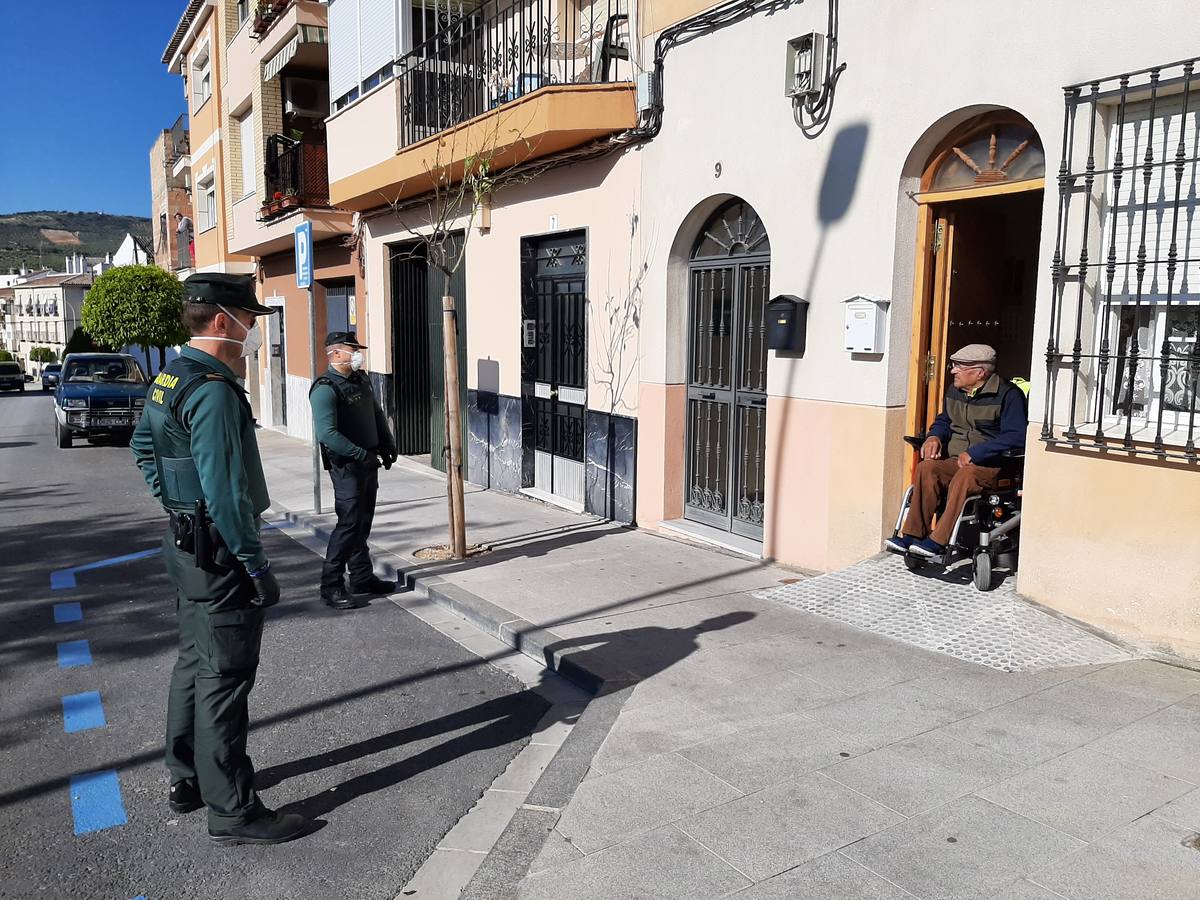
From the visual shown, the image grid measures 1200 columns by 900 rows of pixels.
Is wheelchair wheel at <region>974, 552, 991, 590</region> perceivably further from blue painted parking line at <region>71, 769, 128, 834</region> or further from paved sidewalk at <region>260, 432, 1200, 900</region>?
blue painted parking line at <region>71, 769, 128, 834</region>

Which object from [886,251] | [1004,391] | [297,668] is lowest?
[297,668]

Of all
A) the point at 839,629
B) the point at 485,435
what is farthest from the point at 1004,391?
the point at 485,435

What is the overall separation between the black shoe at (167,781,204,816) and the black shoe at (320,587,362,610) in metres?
2.88

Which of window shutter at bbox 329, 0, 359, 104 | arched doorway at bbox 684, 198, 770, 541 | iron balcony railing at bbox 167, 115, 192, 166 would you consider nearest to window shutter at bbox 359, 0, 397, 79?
window shutter at bbox 329, 0, 359, 104

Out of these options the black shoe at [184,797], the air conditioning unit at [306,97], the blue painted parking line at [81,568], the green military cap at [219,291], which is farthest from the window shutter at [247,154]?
the black shoe at [184,797]

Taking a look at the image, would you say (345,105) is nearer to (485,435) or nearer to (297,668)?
(485,435)

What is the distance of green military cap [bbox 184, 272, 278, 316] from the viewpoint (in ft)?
12.1

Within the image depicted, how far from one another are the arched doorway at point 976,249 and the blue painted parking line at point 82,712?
17.3 ft

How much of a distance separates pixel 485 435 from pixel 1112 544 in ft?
25.3

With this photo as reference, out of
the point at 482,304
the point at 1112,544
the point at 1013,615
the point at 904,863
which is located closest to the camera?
the point at 904,863

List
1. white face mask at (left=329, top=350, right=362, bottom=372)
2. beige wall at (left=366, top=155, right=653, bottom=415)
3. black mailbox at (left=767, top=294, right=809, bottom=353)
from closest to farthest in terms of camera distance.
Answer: white face mask at (left=329, top=350, right=362, bottom=372) < black mailbox at (left=767, top=294, right=809, bottom=353) < beige wall at (left=366, top=155, right=653, bottom=415)

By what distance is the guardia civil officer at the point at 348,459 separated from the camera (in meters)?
6.67

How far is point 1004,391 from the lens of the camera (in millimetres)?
6152

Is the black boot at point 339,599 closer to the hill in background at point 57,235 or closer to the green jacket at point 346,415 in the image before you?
the green jacket at point 346,415
